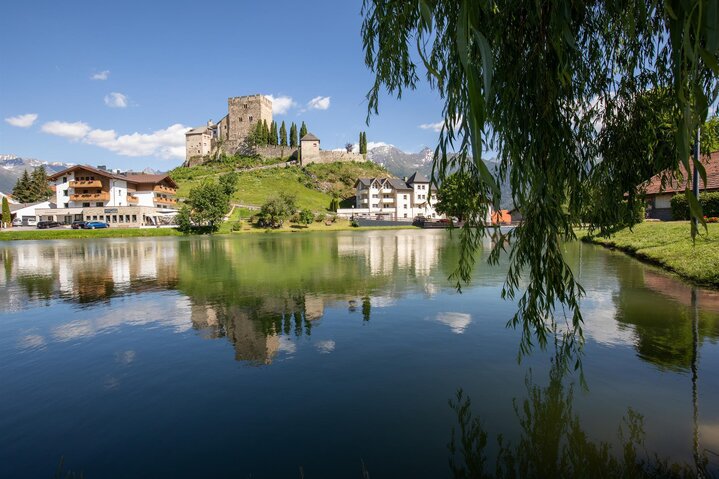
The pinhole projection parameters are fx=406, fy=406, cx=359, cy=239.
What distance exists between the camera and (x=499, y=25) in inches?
208

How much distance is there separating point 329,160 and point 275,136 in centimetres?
2614

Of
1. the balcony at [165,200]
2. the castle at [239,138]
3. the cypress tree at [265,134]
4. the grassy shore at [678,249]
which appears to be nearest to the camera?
the grassy shore at [678,249]

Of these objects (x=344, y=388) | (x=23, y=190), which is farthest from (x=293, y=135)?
(x=344, y=388)

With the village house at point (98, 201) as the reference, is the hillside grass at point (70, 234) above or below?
below

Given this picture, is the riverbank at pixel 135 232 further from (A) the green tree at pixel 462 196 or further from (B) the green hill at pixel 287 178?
(A) the green tree at pixel 462 196

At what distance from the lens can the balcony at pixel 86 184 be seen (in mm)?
83688

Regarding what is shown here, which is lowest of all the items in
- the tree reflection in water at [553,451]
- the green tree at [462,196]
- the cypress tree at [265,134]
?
the tree reflection in water at [553,451]

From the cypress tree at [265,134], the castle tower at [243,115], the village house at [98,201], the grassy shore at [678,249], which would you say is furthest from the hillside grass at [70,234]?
the castle tower at [243,115]

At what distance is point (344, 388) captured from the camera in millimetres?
7891

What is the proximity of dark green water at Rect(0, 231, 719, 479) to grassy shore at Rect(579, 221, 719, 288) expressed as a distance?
85.9 inches

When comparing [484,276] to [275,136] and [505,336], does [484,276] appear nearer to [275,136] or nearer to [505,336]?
[505,336]

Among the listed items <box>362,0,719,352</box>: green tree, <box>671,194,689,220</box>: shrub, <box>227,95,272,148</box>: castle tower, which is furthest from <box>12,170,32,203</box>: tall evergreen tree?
<box>671,194,689,220</box>: shrub

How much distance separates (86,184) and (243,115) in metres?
78.0

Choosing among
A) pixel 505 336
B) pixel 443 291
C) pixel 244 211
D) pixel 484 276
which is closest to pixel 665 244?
pixel 484 276
